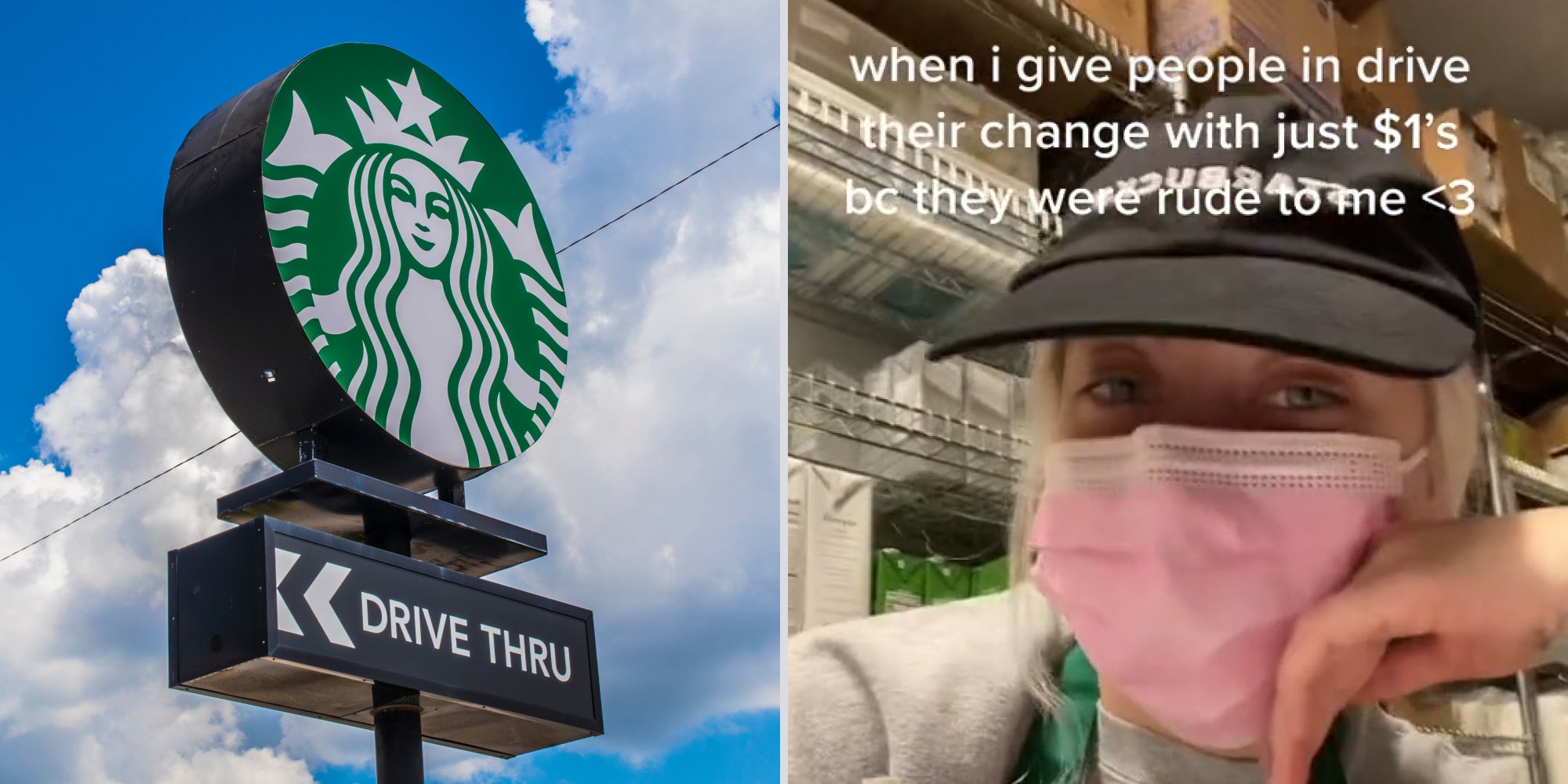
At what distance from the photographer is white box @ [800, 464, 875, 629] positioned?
2.28 m

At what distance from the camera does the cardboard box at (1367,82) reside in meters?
2.35

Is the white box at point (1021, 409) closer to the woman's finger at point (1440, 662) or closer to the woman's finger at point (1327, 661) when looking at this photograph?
the woman's finger at point (1327, 661)

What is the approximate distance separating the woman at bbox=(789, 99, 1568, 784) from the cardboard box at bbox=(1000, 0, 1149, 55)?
12.2 inches

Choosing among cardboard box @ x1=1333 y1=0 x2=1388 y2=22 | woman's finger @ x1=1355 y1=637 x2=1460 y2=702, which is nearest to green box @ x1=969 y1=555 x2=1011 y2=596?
woman's finger @ x1=1355 y1=637 x2=1460 y2=702

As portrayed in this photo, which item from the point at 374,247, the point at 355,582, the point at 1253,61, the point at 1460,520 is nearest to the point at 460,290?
the point at 374,247

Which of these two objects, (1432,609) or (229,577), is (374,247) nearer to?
(229,577)

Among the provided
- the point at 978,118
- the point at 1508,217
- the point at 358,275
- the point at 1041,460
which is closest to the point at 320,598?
the point at 358,275

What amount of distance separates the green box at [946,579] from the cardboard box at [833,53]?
2.52 ft

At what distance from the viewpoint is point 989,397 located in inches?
90.7

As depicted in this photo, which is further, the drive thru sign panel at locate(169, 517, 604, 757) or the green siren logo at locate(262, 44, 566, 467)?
the green siren logo at locate(262, 44, 566, 467)

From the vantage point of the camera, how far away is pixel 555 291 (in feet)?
13.3

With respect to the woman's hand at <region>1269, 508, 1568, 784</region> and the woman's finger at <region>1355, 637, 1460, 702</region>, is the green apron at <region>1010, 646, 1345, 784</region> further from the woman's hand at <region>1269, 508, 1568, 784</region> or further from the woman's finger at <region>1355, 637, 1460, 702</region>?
the woman's finger at <region>1355, 637, 1460, 702</region>

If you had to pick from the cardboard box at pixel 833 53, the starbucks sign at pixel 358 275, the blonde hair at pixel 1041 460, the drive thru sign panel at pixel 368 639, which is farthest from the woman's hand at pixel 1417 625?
the starbucks sign at pixel 358 275

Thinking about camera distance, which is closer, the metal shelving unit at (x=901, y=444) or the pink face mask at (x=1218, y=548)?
the pink face mask at (x=1218, y=548)
